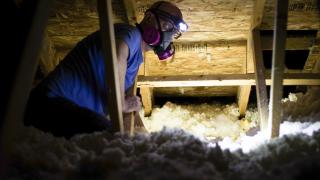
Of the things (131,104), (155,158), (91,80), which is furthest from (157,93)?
(155,158)

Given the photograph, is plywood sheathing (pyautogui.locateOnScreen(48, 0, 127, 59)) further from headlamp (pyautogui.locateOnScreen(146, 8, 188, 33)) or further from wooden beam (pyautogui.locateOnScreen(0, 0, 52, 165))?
wooden beam (pyautogui.locateOnScreen(0, 0, 52, 165))

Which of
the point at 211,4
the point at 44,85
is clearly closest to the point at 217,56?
the point at 211,4

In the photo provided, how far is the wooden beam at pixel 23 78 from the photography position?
120cm

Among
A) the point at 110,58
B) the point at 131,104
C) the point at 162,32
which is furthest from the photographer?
the point at 162,32

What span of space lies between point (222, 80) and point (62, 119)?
1.78 m

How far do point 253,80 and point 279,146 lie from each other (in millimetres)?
1888

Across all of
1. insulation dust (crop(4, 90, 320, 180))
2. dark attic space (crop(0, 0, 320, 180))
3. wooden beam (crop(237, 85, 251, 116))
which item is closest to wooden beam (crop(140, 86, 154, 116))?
dark attic space (crop(0, 0, 320, 180))

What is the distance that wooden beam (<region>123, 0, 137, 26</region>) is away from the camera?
3119mm

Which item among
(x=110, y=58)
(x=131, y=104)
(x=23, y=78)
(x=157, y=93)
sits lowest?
(x=157, y=93)

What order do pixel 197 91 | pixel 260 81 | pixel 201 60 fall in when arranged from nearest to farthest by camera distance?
pixel 260 81
pixel 201 60
pixel 197 91

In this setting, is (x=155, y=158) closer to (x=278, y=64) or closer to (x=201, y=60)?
(x=278, y=64)

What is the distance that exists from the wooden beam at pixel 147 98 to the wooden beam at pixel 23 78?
8.12 feet

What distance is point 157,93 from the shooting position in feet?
14.4

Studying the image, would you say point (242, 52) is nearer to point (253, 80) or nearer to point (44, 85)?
point (253, 80)
